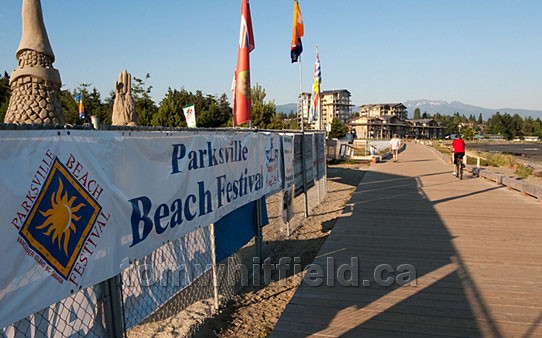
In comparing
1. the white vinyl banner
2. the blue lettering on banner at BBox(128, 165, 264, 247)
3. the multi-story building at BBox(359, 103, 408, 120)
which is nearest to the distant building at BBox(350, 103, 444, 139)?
the multi-story building at BBox(359, 103, 408, 120)

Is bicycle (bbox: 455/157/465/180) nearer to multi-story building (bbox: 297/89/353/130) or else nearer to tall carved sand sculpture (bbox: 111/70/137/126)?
tall carved sand sculpture (bbox: 111/70/137/126)

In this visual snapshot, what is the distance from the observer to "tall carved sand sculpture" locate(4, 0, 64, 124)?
21.0ft

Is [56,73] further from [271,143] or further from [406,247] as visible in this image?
[406,247]

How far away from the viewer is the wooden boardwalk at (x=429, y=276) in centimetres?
412

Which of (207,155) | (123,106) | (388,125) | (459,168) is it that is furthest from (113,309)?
(388,125)

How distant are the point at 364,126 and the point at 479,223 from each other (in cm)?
14202

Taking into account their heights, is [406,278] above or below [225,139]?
below

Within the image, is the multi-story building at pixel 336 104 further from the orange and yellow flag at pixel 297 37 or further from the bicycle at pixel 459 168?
the orange and yellow flag at pixel 297 37

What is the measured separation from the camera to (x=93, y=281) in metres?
2.93

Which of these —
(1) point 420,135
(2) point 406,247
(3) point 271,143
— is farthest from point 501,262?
(1) point 420,135

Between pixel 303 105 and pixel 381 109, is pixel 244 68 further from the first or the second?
pixel 381 109

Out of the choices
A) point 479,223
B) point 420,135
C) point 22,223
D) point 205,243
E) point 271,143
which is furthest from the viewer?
point 420,135

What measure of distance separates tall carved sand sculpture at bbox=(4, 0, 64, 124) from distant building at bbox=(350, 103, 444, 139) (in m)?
139

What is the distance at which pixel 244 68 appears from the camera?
7.60m
